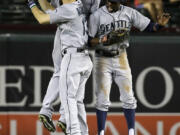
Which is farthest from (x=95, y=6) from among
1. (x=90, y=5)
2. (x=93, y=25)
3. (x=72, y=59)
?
(x=72, y=59)

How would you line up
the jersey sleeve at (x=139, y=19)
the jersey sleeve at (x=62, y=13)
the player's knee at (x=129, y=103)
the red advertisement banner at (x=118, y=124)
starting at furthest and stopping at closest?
1. the red advertisement banner at (x=118, y=124)
2. the player's knee at (x=129, y=103)
3. the jersey sleeve at (x=139, y=19)
4. the jersey sleeve at (x=62, y=13)

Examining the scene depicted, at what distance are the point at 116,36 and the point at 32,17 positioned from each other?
2.44m

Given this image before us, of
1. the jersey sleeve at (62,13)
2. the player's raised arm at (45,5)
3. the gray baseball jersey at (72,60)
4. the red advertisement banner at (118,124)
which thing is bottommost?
the red advertisement banner at (118,124)

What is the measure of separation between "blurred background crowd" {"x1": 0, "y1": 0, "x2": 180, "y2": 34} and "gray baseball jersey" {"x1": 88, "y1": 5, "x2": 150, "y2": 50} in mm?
1588

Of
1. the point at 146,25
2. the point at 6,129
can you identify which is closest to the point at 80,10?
the point at 146,25

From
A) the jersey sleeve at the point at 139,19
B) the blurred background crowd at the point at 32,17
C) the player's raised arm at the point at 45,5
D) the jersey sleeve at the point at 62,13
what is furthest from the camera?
the blurred background crowd at the point at 32,17

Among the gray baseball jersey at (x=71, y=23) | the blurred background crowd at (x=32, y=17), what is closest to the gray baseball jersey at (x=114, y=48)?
the gray baseball jersey at (x=71, y=23)

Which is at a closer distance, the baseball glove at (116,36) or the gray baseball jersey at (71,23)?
the gray baseball jersey at (71,23)

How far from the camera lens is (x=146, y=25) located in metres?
7.18

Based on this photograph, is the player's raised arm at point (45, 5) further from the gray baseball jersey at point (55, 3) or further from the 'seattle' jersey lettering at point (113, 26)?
the 'seattle' jersey lettering at point (113, 26)

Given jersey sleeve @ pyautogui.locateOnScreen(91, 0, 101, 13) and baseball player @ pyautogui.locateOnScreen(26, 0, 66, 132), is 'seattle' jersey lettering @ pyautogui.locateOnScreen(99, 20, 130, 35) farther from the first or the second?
baseball player @ pyautogui.locateOnScreen(26, 0, 66, 132)

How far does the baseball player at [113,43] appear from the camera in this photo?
7.07 meters

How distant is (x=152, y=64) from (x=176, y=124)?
842mm

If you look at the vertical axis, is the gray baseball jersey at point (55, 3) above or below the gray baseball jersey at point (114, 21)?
above
